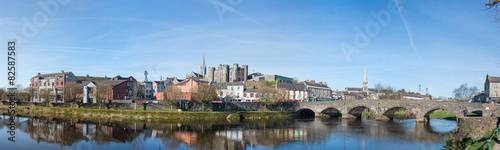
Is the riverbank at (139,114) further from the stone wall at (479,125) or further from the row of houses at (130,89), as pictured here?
the stone wall at (479,125)

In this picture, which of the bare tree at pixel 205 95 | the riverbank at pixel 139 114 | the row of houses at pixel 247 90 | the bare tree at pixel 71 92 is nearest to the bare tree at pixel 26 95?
the bare tree at pixel 71 92

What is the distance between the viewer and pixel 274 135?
123 feet

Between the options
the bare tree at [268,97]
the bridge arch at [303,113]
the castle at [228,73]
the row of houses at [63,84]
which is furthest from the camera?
the castle at [228,73]

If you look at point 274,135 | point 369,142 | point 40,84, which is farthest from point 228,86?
point 369,142

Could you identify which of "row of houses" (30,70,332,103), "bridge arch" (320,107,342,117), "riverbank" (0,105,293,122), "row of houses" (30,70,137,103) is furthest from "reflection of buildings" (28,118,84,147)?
"bridge arch" (320,107,342,117)

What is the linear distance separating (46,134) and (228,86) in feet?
223

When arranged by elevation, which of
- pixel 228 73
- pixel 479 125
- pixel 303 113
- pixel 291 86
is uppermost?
pixel 228 73

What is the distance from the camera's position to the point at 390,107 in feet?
187

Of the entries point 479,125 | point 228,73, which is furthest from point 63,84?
point 228,73

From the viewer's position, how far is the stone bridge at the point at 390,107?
48647mm

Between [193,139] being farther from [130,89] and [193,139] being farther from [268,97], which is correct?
[130,89]

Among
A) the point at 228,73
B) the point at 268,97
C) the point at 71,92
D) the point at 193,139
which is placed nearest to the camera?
the point at 193,139

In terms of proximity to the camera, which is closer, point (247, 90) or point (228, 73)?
point (247, 90)

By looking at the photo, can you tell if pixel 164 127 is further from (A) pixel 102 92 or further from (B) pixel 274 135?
(A) pixel 102 92
